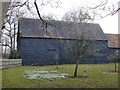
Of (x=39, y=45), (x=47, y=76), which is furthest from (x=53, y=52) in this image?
(x=47, y=76)

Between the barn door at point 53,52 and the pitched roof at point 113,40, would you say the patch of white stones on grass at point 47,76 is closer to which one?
the barn door at point 53,52

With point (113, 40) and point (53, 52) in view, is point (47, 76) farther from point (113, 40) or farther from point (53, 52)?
point (113, 40)

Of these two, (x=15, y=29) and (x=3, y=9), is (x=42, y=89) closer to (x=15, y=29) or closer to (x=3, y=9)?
(x=3, y=9)

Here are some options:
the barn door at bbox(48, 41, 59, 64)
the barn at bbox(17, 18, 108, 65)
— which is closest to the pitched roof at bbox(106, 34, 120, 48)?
the barn at bbox(17, 18, 108, 65)

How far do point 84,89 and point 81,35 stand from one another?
664 centimetres

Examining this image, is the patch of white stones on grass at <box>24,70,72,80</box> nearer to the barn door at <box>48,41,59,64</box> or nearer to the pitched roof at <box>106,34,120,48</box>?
the barn door at <box>48,41,59,64</box>

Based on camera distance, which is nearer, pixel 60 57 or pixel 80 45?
pixel 80 45

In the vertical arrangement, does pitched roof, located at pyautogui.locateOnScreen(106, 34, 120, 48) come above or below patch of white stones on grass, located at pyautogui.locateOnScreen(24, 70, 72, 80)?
above

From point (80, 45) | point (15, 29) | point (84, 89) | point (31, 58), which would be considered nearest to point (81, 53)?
point (80, 45)

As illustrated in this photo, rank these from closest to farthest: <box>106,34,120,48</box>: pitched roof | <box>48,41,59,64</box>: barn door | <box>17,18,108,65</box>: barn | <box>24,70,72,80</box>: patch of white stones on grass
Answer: <box>24,70,72,80</box>: patch of white stones on grass < <box>17,18,108,65</box>: barn < <box>48,41,59,64</box>: barn door < <box>106,34,120,48</box>: pitched roof

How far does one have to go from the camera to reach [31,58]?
123ft

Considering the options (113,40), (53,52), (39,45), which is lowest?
(53,52)

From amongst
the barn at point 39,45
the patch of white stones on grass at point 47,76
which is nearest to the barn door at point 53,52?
the barn at point 39,45

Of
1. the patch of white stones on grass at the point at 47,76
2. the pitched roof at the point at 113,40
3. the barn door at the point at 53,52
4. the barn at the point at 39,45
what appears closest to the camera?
the patch of white stones on grass at the point at 47,76
